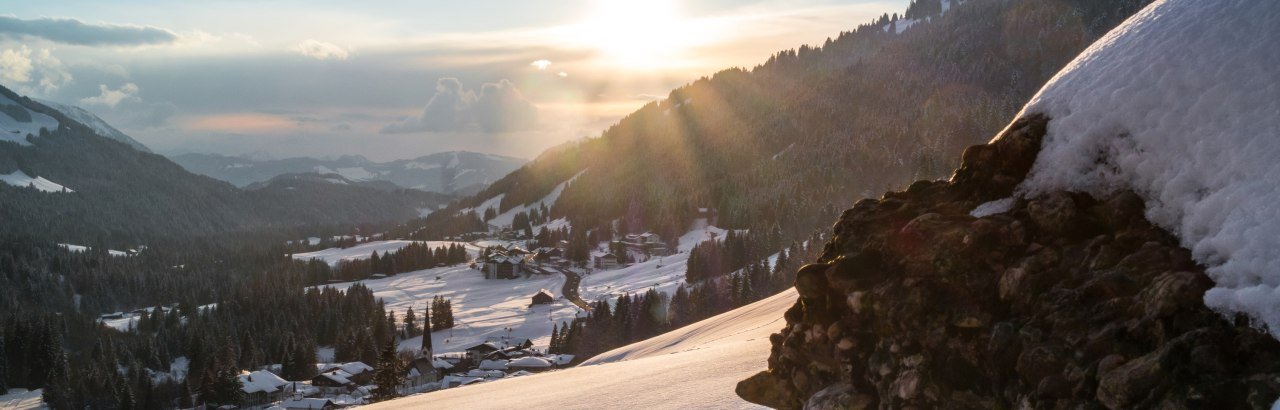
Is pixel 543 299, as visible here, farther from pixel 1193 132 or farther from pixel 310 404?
pixel 1193 132

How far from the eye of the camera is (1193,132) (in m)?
10.1

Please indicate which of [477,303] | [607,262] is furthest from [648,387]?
[607,262]

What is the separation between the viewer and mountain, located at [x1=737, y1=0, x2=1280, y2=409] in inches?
330

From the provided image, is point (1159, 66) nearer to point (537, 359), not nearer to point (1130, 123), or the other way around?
point (1130, 123)

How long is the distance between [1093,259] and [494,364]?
7506cm

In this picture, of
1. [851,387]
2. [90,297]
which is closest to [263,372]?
[851,387]

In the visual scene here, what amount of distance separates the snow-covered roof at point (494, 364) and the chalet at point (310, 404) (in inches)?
581

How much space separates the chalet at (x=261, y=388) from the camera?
85062mm

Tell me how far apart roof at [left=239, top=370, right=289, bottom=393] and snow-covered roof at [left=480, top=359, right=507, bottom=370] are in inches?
967

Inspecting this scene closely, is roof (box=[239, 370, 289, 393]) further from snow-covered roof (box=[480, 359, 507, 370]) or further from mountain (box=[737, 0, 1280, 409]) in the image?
mountain (box=[737, 0, 1280, 409])

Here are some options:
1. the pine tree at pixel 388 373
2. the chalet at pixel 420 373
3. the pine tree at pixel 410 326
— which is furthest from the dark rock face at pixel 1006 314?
the pine tree at pixel 410 326

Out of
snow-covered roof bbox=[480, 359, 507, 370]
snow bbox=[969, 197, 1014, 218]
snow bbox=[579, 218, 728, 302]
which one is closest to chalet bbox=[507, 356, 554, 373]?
snow-covered roof bbox=[480, 359, 507, 370]

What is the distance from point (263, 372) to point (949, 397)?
93903 mm

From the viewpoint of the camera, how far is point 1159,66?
10953 millimetres
